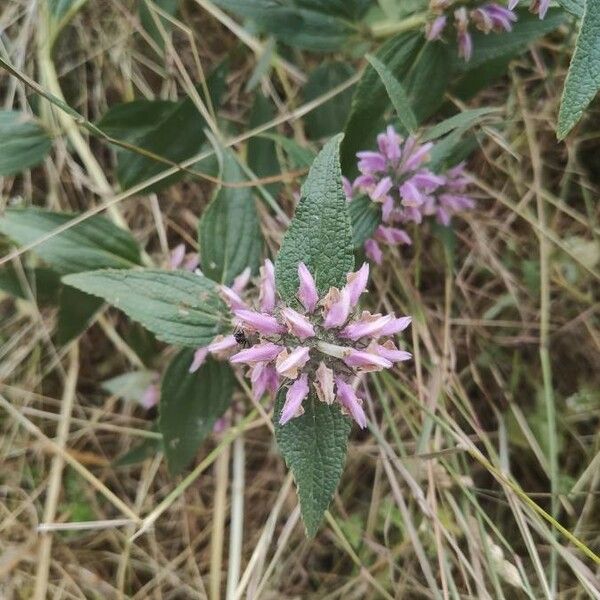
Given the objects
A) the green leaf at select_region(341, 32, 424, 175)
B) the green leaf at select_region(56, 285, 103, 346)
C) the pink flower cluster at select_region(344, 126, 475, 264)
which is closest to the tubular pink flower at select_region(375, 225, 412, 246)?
the pink flower cluster at select_region(344, 126, 475, 264)

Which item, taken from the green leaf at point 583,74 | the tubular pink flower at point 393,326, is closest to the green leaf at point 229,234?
the tubular pink flower at point 393,326

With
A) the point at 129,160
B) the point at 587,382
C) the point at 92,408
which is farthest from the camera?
the point at 92,408

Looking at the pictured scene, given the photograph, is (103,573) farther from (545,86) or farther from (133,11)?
(545,86)

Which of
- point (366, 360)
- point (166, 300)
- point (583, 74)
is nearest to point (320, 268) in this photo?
point (366, 360)

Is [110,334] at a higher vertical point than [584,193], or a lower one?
lower

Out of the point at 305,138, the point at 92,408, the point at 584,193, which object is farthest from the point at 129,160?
the point at 584,193

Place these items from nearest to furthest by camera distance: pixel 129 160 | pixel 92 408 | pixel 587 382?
pixel 129 160 < pixel 587 382 < pixel 92 408

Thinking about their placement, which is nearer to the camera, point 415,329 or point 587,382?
point 415,329
